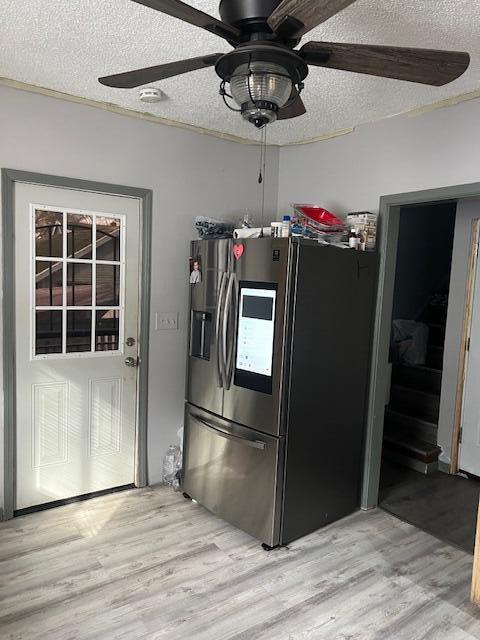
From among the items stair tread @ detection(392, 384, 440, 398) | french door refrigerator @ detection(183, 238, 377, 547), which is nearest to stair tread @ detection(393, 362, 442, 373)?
stair tread @ detection(392, 384, 440, 398)

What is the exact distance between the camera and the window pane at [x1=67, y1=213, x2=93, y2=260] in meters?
2.92

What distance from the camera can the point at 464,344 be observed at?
3.75m

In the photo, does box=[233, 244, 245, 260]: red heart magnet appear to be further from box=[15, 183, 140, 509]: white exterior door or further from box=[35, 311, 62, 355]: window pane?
box=[35, 311, 62, 355]: window pane

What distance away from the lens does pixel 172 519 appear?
9.75 feet

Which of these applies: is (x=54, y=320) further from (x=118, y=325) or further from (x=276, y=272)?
(x=276, y=272)

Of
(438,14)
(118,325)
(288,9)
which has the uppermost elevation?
(438,14)

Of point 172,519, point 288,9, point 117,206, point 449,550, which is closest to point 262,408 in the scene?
point 172,519

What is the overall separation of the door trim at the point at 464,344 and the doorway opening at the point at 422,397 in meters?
0.09

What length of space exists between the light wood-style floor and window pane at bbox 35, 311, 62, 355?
1.04 m

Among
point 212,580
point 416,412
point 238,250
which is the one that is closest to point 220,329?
point 238,250

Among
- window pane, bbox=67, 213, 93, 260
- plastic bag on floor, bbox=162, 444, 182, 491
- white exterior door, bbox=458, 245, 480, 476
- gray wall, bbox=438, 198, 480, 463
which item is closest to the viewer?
window pane, bbox=67, 213, 93, 260

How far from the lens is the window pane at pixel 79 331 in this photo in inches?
117

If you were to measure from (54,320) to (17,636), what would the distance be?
5.35 feet

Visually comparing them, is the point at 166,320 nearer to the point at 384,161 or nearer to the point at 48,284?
the point at 48,284
